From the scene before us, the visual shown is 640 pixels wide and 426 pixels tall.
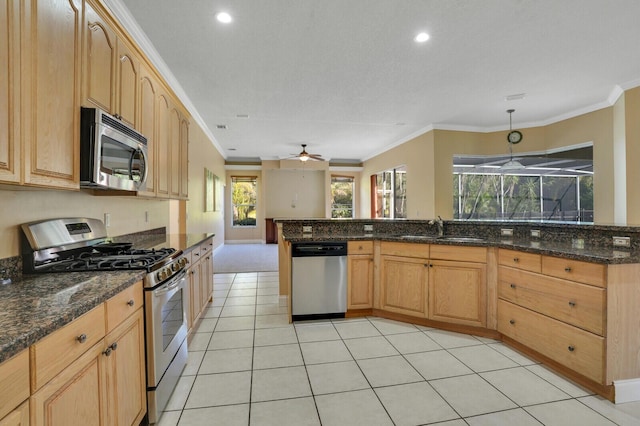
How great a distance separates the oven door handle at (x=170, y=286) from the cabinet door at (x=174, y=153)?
4.72ft

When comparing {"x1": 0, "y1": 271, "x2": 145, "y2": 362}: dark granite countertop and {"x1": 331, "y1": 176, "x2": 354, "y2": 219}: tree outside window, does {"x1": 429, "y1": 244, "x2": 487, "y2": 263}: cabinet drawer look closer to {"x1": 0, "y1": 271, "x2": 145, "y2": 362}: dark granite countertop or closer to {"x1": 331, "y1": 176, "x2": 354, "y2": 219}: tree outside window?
{"x1": 0, "y1": 271, "x2": 145, "y2": 362}: dark granite countertop

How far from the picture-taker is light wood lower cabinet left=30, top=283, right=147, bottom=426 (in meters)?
0.90

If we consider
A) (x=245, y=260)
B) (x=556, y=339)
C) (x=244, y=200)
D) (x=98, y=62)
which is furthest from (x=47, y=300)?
(x=244, y=200)

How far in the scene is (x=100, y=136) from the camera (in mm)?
1712

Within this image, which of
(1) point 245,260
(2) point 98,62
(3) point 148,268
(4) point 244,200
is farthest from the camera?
(4) point 244,200

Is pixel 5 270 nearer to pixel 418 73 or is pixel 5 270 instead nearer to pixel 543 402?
pixel 543 402

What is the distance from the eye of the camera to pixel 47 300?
1109 millimetres

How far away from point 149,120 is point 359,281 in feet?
8.61

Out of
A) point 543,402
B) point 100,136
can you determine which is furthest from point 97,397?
point 543,402

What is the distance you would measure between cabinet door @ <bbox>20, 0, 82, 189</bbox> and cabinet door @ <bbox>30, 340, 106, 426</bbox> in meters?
0.86

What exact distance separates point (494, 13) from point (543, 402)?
289 cm

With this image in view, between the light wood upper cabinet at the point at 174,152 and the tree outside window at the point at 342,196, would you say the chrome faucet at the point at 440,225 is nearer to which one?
the light wood upper cabinet at the point at 174,152

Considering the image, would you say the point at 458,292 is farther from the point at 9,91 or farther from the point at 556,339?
the point at 9,91

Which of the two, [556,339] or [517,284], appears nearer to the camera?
[556,339]
